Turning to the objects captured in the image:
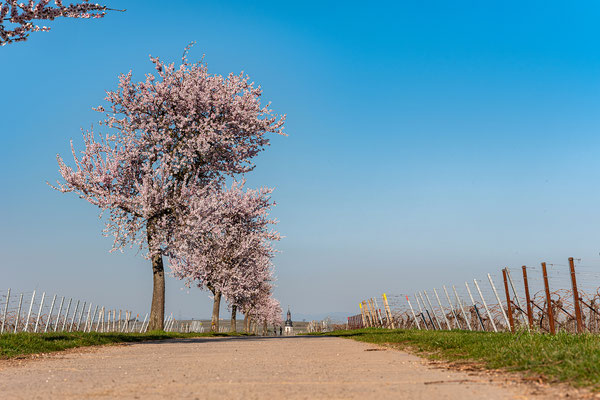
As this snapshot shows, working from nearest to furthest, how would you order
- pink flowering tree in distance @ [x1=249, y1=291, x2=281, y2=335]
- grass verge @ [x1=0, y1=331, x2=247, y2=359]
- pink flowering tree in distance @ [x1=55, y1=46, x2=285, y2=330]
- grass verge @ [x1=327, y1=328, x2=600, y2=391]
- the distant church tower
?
grass verge @ [x1=327, y1=328, x2=600, y2=391]
grass verge @ [x1=0, y1=331, x2=247, y2=359]
pink flowering tree in distance @ [x1=55, y1=46, x2=285, y2=330]
pink flowering tree in distance @ [x1=249, y1=291, x2=281, y2=335]
the distant church tower

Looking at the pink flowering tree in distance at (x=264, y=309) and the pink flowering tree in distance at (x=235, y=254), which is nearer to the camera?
the pink flowering tree in distance at (x=235, y=254)

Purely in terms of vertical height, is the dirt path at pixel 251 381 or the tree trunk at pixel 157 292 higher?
the tree trunk at pixel 157 292

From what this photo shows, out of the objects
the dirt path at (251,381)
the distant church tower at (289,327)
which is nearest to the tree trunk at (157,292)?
the dirt path at (251,381)

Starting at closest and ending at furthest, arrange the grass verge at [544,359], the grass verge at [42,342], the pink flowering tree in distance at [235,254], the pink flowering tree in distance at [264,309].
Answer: the grass verge at [544,359] → the grass verge at [42,342] → the pink flowering tree in distance at [235,254] → the pink flowering tree in distance at [264,309]

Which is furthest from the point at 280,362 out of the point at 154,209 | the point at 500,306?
the point at 154,209

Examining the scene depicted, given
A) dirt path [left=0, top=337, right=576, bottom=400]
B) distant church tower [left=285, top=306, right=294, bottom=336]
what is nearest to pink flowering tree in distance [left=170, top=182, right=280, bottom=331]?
dirt path [left=0, top=337, right=576, bottom=400]

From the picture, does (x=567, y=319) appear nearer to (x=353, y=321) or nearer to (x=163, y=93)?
(x=163, y=93)

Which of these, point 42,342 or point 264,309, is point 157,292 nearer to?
point 42,342

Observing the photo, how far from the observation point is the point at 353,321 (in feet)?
195

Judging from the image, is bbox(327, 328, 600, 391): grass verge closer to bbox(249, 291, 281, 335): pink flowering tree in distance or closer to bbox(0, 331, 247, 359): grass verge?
bbox(0, 331, 247, 359): grass verge

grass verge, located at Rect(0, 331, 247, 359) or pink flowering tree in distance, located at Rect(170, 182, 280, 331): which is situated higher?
pink flowering tree in distance, located at Rect(170, 182, 280, 331)

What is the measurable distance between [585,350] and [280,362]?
517 cm

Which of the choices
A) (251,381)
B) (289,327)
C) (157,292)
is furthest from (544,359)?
(289,327)

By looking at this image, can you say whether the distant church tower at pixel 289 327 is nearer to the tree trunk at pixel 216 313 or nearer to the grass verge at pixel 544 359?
the tree trunk at pixel 216 313
